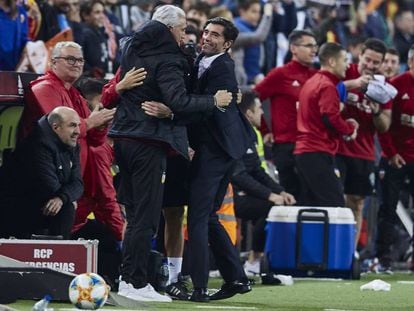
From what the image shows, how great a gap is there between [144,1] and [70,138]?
7501 mm

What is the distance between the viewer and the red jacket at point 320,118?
1512cm

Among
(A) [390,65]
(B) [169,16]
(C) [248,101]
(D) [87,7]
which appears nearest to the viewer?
(B) [169,16]

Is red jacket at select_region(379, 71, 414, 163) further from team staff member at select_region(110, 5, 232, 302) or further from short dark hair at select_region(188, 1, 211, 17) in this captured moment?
team staff member at select_region(110, 5, 232, 302)

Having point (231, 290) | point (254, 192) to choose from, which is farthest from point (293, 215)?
point (231, 290)

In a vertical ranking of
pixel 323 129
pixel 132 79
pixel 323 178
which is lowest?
pixel 323 178

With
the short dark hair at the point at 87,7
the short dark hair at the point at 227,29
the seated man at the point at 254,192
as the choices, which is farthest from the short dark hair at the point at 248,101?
the short dark hair at the point at 227,29

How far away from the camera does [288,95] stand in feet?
53.6

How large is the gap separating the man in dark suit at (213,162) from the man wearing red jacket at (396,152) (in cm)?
520

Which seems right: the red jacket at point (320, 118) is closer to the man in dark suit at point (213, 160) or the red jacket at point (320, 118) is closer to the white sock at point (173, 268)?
the white sock at point (173, 268)

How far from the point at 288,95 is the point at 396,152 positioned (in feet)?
4.54

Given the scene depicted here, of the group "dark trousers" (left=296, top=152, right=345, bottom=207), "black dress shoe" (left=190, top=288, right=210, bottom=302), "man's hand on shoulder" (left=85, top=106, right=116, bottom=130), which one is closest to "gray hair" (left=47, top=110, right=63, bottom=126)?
"man's hand on shoulder" (left=85, top=106, right=116, bottom=130)

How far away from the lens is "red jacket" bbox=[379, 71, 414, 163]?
1638cm

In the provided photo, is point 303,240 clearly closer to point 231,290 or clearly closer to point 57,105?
point 231,290

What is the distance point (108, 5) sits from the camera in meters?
18.4
